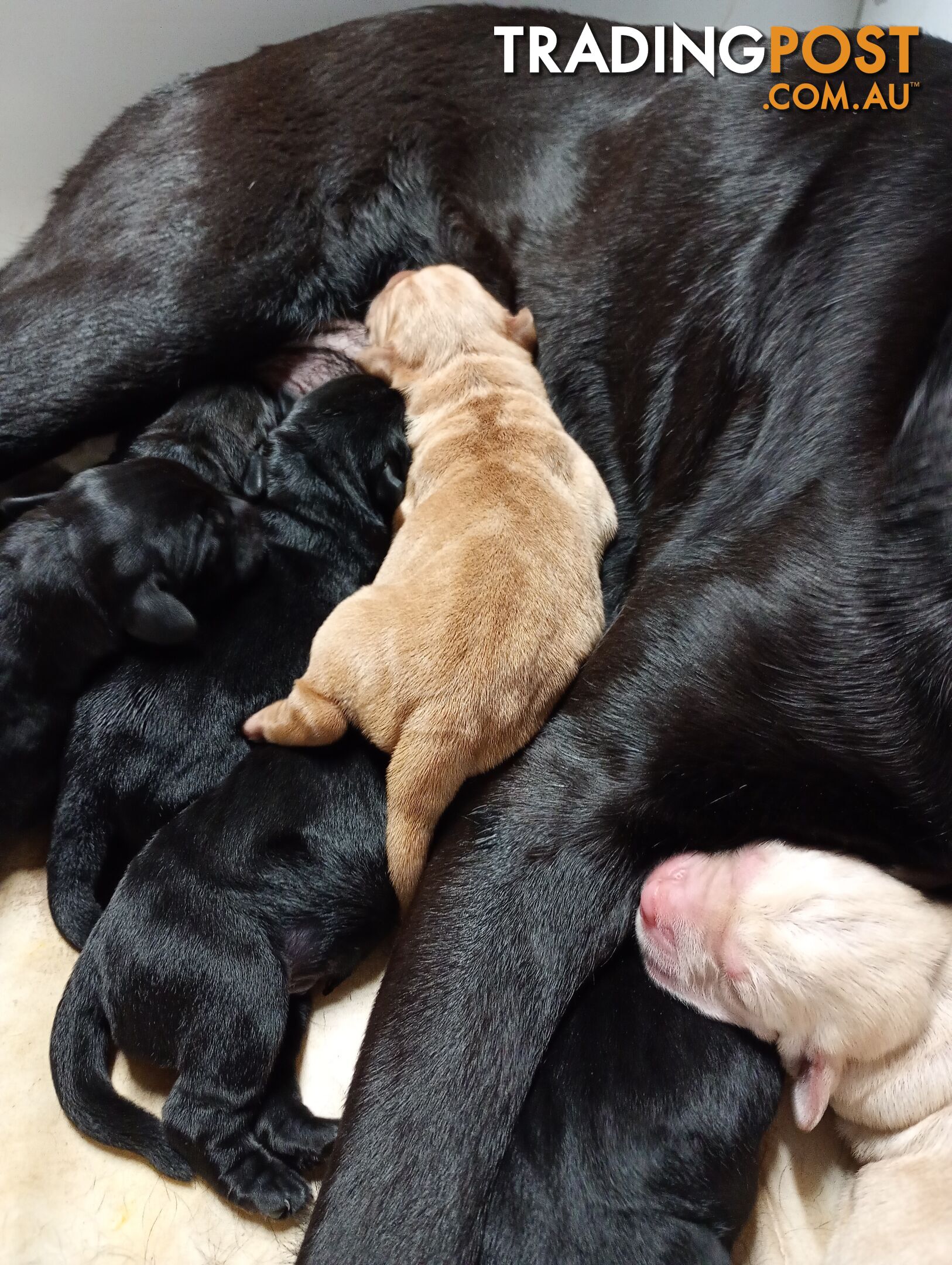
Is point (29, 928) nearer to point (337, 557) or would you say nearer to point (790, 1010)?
point (337, 557)

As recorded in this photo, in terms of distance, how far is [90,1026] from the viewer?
4.06ft

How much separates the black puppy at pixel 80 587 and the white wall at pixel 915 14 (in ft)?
4.67

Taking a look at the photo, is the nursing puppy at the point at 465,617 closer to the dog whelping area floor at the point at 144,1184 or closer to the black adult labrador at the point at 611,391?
the black adult labrador at the point at 611,391

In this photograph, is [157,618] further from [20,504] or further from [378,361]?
[378,361]

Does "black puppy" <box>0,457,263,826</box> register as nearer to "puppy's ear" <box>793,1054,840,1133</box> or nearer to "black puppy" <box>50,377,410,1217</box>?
"black puppy" <box>50,377,410,1217</box>

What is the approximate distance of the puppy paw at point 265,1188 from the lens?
3.78 ft

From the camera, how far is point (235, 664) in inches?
52.7

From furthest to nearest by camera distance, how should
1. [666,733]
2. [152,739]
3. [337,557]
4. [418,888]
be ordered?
[337,557] → [152,739] → [418,888] → [666,733]

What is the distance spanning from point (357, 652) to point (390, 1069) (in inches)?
17.2

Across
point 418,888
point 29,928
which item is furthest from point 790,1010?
point 29,928

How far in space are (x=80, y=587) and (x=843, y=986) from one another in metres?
1.03

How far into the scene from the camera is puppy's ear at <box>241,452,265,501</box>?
153cm

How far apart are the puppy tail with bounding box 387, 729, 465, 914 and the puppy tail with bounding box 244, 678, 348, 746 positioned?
0.31 feet

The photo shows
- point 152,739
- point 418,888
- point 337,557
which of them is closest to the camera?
point 418,888
